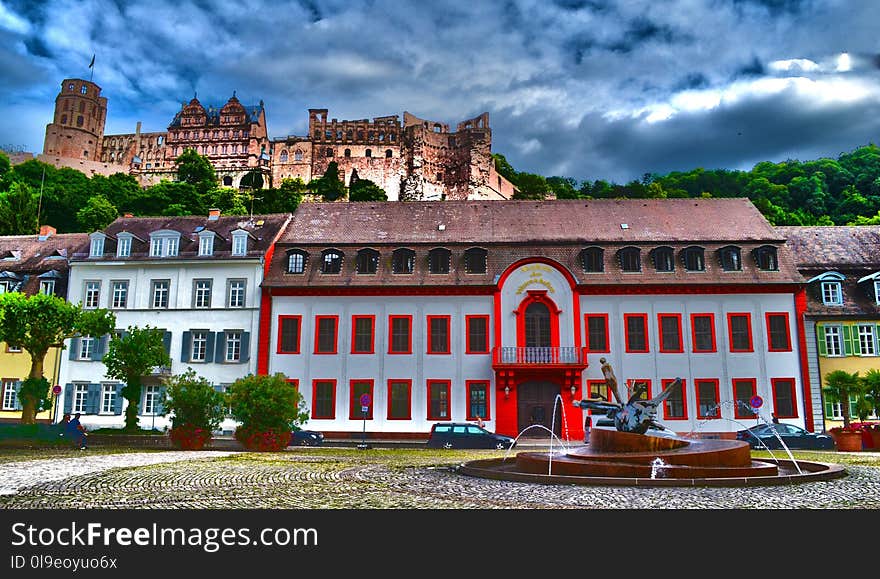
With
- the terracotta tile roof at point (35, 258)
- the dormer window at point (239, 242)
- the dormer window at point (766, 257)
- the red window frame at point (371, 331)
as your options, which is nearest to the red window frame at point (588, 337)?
the dormer window at point (766, 257)

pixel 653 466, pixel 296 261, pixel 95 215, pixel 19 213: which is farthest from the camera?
pixel 95 215

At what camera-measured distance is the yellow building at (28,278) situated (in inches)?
1626

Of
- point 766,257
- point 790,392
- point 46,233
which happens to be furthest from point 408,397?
point 46,233

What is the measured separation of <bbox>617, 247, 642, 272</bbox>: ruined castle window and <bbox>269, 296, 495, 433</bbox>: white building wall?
25.5 feet

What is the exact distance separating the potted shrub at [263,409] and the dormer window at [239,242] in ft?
49.4

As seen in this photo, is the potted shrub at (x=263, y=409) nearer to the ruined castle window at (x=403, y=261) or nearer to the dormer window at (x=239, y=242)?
the ruined castle window at (x=403, y=261)

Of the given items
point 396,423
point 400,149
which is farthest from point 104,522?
point 400,149

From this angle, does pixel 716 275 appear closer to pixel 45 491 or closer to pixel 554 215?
pixel 554 215

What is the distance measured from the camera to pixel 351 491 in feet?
46.6

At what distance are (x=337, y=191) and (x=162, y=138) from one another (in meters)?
58.2

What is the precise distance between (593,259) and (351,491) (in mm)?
28774

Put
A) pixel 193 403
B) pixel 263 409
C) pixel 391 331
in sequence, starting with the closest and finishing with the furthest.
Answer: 1. pixel 263 409
2. pixel 193 403
3. pixel 391 331

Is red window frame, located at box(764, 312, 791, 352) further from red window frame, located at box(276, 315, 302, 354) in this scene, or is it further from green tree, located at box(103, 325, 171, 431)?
green tree, located at box(103, 325, 171, 431)

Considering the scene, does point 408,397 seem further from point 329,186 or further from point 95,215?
point 329,186
